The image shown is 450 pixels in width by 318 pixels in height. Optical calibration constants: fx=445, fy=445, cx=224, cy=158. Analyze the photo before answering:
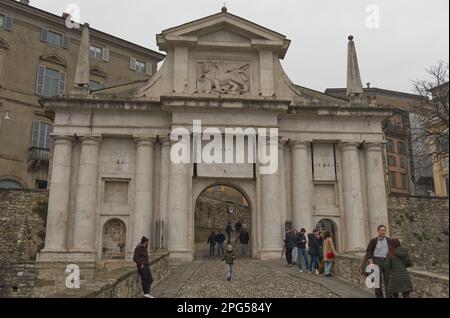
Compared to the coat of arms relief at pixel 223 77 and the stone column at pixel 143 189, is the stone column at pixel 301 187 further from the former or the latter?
the stone column at pixel 143 189

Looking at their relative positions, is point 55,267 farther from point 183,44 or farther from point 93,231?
point 183,44

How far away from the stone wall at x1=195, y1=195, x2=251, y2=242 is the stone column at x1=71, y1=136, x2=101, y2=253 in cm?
1445

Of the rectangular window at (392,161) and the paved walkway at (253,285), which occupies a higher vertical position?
the rectangular window at (392,161)

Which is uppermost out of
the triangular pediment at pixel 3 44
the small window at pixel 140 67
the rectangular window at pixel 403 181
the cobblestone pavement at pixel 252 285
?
the small window at pixel 140 67

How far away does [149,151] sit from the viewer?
Result: 78.9 ft

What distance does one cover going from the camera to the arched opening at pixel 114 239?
23.6m

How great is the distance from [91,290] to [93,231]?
14.9 m

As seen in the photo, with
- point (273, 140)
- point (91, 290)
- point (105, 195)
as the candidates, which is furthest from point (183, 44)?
point (91, 290)

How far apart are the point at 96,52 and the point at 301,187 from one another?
24.2 metres

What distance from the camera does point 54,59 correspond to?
36.2 m

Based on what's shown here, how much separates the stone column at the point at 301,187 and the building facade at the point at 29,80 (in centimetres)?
1482

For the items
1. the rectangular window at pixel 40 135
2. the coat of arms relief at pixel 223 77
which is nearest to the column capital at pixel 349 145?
the coat of arms relief at pixel 223 77

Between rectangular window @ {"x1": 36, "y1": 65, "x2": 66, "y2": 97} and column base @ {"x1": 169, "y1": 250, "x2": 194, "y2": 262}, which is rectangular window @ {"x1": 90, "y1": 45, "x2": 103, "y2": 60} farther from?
column base @ {"x1": 169, "y1": 250, "x2": 194, "y2": 262}

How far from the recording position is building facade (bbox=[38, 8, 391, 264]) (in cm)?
2302
